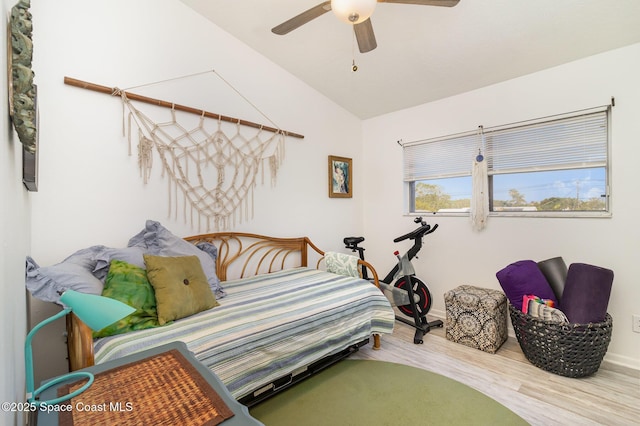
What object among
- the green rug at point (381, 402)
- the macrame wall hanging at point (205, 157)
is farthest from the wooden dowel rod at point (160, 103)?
the green rug at point (381, 402)

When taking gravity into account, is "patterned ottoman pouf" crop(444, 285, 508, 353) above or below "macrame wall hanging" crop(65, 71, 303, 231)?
below

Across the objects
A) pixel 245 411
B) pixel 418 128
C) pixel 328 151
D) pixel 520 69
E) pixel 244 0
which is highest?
pixel 244 0

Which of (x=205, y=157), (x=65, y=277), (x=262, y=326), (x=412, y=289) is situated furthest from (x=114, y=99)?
(x=412, y=289)

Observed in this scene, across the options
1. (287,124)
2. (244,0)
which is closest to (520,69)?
(287,124)

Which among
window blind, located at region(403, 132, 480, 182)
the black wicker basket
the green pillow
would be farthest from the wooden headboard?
window blind, located at region(403, 132, 480, 182)

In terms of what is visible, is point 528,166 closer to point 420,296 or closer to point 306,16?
point 420,296

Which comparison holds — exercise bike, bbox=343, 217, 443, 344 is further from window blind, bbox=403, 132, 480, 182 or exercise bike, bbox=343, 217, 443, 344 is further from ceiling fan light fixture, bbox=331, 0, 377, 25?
ceiling fan light fixture, bbox=331, 0, 377, 25

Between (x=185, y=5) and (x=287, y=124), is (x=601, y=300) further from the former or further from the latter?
(x=185, y=5)

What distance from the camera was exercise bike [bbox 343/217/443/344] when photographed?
290 centimetres

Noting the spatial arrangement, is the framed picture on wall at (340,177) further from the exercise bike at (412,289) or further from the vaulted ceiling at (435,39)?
the exercise bike at (412,289)

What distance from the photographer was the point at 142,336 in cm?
148

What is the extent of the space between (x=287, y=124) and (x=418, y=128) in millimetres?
1513

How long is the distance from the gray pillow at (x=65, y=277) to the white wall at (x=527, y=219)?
9.75 feet

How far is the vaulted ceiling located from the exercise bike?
4.82ft
